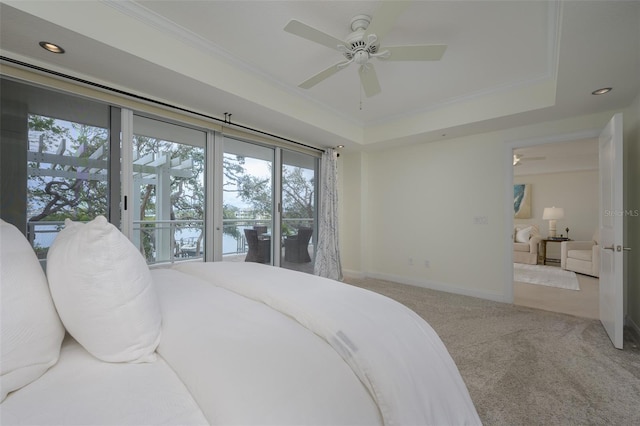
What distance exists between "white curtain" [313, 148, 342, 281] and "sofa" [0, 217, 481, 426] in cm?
349

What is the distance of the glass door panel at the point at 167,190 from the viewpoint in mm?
2855

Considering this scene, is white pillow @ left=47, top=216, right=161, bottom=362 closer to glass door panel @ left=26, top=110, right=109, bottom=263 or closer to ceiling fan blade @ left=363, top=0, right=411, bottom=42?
ceiling fan blade @ left=363, top=0, right=411, bottom=42

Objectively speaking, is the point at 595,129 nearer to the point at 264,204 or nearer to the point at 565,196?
the point at 264,204

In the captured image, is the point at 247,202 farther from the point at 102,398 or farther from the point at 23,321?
the point at 102,398

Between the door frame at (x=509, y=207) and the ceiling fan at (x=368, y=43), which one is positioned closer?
the ceiling fan at (x=368, y=43)

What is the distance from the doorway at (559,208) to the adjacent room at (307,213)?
0.37 ft

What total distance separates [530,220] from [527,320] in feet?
18.6

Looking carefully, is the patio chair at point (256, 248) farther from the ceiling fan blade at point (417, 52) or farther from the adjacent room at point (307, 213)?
the ceiling fan blade at point (417, 52)

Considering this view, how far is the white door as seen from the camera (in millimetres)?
2320

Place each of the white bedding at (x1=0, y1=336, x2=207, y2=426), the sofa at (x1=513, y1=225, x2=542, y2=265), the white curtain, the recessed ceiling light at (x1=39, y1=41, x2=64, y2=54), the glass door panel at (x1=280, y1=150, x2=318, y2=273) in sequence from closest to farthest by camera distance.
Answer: the white bedding at (x1=0, y1=336, x2=207, y2=426) < the recessed ceiling light at (x1=39, y1=41, x2=64, y2=54) < the glass door panel at (x1=280, y1=150, x2=318, y2=273) < the white curtain < the sofa at (x1=513, y1=225, x2=542, y2=265)

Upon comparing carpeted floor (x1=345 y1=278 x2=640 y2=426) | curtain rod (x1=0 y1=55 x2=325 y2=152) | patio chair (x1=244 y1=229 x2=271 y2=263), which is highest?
curtain rod (x1=0 y1=55 x2=325 y2=152)

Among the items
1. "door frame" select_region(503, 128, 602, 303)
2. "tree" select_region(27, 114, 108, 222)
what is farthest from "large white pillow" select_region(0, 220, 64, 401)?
"door frame" select_region(503, 128, 602, 303)

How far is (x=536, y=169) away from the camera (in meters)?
6.93

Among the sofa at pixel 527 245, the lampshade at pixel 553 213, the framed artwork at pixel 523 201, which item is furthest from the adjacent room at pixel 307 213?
the framed artwork at pixel 523 201
